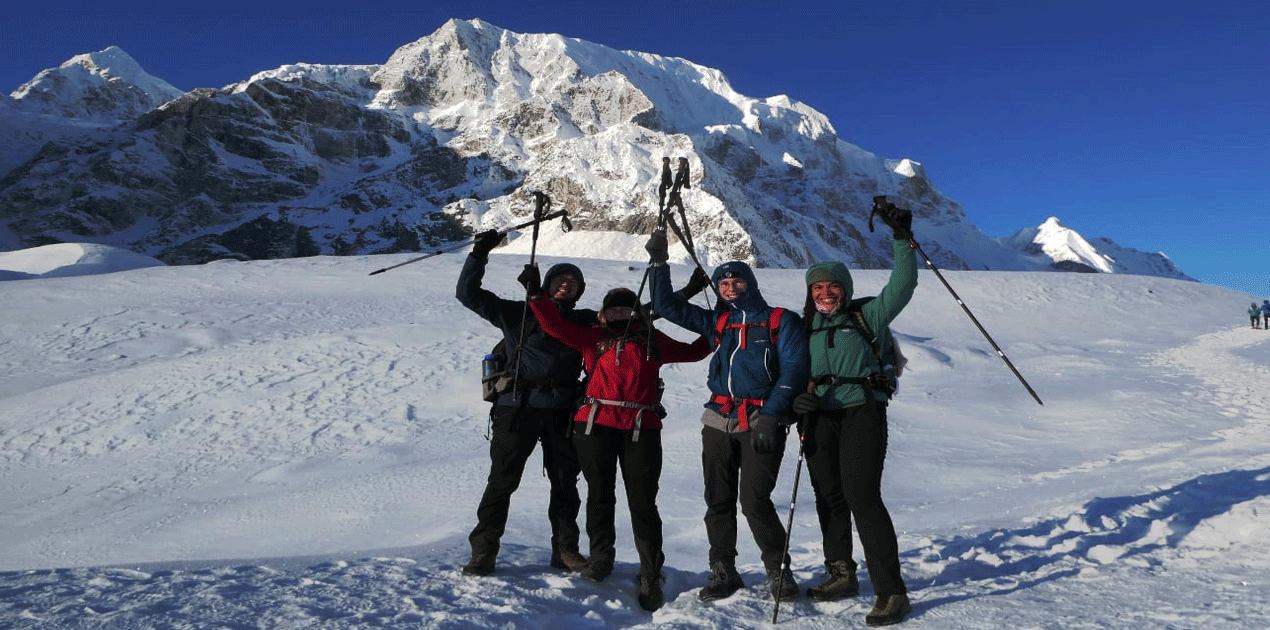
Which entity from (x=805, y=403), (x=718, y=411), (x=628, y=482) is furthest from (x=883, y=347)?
(x=628, y=482)

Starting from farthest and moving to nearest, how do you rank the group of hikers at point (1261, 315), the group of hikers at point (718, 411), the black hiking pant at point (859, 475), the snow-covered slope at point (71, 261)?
the snow-covered slope at point (71, 261)
the group of hikers at point (1261, 315)
the group of hikers at point (718, 411)
the black hiking pant at point (859, 475)

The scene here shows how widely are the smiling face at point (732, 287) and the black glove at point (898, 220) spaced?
830 mm

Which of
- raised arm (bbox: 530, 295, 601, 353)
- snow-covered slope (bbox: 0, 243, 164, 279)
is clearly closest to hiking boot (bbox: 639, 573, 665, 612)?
raised arm (bbox: 530, 295, 601, 353)

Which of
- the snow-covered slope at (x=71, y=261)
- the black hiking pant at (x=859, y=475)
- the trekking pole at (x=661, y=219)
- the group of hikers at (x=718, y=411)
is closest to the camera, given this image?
the black hiking pant at (x=859, y=475)

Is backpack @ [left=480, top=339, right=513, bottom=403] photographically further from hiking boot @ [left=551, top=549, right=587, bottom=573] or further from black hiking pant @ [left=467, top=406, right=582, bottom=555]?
hiking boot @ [left=551, top=549, right=587, bottom=573]

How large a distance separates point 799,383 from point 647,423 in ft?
2.94

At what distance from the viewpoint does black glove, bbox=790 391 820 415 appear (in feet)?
13.0

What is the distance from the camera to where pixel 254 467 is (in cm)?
925

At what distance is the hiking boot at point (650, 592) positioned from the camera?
4133 millimetres

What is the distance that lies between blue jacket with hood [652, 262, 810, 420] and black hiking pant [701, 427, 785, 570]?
0.64ft

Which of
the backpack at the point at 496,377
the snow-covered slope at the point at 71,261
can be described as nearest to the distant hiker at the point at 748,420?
the backpack at the point at 496,377

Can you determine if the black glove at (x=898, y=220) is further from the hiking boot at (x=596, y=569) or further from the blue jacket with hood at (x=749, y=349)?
the hiking boot at (x=596, y=569)

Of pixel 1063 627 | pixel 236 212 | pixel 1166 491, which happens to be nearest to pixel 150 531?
pixel 1063 627

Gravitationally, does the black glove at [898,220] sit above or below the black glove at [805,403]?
above
